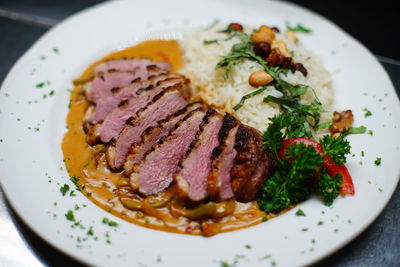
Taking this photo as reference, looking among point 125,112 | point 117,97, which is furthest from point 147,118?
point 117,97

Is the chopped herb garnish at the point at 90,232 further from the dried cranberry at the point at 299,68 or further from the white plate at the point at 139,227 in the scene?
the dried cranberry at the point at 299,68

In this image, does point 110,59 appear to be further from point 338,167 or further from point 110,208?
point 338,167

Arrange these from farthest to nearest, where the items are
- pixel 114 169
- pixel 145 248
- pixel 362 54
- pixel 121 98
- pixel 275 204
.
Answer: pixel 362 54, pixel 121 98, pixel 114 169, pixel 275 204, pixel 145 248

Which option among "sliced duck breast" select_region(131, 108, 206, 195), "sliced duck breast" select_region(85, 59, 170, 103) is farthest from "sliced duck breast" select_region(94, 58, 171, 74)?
"sliced duck breast" select_region(131, 108, 206, 195)

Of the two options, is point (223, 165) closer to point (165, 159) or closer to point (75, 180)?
point (165, 159)

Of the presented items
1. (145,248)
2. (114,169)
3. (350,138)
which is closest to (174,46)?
(114,169)
